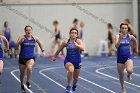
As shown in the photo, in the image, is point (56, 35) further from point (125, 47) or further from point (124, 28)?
point (124, 28)

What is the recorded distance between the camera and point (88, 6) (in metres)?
29.0

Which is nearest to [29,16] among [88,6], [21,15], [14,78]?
[21,15]

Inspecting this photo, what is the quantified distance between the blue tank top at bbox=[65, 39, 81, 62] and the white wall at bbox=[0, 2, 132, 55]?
1648cm

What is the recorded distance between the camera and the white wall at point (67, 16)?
2811cm

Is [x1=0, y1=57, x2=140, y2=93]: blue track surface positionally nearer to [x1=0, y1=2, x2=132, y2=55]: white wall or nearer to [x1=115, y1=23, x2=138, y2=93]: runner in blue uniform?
[x1=115, y1=23, x2=138, y2=93]: runner in blue uniform

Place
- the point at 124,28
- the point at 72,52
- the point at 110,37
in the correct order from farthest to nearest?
1. the point at 110,37
2. the point at 72,52
3. the point at 124,28

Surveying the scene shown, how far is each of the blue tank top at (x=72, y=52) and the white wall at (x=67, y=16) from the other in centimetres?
1648

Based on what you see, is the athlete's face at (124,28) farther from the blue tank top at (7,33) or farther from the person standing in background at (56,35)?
the blue tank top at (7,33)

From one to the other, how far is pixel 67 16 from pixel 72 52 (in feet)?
55.8

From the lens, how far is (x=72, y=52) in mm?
11992

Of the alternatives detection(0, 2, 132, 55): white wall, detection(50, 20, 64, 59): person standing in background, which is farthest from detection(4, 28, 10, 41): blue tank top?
detection(50, 20, 64, 59): person standing in background

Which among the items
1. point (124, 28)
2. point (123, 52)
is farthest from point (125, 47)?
point (124, 28)

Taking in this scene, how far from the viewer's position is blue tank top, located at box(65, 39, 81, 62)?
11.9m

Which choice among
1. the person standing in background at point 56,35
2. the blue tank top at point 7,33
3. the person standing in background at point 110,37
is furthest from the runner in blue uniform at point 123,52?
the blue tank top at point 7,33
